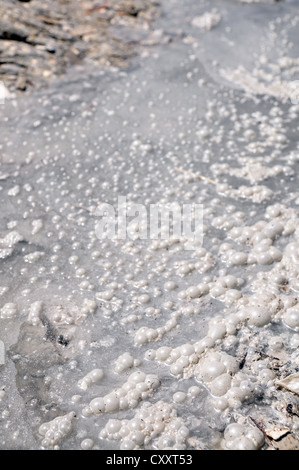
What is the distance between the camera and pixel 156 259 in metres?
1.63

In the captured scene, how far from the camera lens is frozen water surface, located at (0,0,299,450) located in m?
1.22

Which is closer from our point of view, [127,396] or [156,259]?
[127,396]

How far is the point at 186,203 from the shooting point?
1831 millimetres

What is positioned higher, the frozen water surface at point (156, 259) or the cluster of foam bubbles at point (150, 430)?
the frozen water surface at point (156, 259)

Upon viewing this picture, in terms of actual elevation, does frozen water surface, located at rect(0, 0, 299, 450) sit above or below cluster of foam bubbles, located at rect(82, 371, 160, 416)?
above

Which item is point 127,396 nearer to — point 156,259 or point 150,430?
point 150,430

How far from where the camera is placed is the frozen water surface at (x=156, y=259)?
1.22 meters

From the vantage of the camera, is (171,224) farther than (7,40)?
No

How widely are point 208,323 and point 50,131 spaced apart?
1.30 m

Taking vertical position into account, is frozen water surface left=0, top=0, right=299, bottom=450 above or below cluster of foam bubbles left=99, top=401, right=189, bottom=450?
above

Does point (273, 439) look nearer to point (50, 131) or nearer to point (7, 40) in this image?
point (50, 131)

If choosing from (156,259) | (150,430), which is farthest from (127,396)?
(156,259)

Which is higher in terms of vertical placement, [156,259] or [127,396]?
[156,259]
